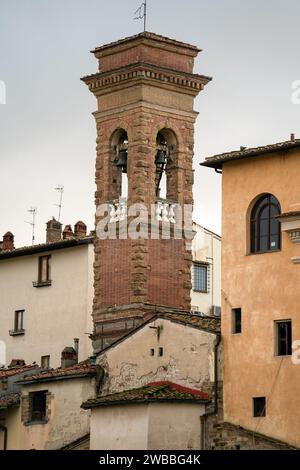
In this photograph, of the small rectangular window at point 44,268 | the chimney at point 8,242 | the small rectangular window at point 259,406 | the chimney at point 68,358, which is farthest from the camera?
the chimney at point 8,242

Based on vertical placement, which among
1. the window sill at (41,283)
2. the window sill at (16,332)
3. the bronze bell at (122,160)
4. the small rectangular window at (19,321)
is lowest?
the window sill at (16,332)

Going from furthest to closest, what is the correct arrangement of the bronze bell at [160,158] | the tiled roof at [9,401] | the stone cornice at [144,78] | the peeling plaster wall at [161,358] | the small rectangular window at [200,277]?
the small rectangular window at [200,277], the bronze bell at [160,158], the stone cornice at [144,78], the tiled roof at [9,401], the peeling plaster wall at [161,358]

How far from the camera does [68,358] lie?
6919cm

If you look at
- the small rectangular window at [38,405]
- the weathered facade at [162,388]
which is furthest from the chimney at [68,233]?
the weathered facade at [162,388]

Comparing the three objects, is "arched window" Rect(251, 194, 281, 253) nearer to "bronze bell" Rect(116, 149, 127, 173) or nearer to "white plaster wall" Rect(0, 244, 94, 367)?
"bronze bell" Rect(116, 149, 127, 173)

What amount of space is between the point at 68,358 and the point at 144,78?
33.6 ft

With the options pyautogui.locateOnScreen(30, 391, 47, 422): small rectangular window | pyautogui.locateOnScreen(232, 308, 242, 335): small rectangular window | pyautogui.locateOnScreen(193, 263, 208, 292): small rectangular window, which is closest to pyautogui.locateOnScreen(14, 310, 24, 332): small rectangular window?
pyautogui.locateOnScreen(193, 263, 208, 292): small rectangular window

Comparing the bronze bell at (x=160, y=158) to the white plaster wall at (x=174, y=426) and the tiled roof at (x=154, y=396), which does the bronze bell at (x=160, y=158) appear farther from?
the white plaster wall at (x=174, y=426)

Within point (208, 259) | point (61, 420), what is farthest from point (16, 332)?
point (61, 420)

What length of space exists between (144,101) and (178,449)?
15719mm

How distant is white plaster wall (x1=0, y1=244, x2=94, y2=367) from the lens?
74688 millimetres

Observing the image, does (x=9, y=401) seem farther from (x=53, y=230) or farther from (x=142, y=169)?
(x=53, y=230)

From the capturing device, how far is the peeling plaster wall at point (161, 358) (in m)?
59.8

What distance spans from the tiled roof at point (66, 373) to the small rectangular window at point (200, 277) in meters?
14.3
